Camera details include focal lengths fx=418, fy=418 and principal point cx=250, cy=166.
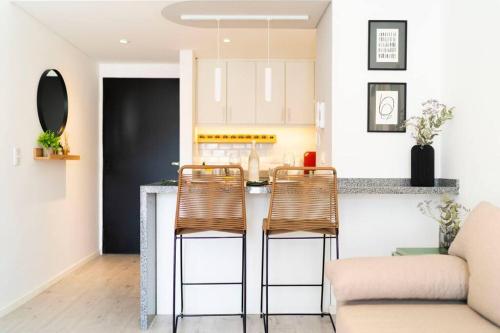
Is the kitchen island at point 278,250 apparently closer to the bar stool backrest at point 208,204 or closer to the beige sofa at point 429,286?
the bar stool backrest at point 208,204

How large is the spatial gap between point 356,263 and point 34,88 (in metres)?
3.21

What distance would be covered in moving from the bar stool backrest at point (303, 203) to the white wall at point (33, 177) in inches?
84.7

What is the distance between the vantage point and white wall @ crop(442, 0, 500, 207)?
247cm

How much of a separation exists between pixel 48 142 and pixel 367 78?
110 inches

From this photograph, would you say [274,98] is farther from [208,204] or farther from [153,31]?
[208,204]

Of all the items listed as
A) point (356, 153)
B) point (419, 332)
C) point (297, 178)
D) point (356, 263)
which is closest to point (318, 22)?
point (356, 153)

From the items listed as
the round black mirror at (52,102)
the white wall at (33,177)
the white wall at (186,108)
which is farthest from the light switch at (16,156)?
the white wall at (186,108)

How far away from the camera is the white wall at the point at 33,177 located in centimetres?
327

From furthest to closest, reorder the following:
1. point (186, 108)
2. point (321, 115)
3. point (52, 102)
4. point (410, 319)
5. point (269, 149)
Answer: point (269, 149) → point (186, 108) → point (52, 102) → point (321, 115) → point (410, 319)

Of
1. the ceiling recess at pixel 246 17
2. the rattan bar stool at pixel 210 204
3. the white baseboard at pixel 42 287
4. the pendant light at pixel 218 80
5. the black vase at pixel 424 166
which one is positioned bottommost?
the white baseboard at pixel 42 287

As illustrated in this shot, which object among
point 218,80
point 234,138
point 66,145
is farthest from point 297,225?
point 234,138

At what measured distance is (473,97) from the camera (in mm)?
2709

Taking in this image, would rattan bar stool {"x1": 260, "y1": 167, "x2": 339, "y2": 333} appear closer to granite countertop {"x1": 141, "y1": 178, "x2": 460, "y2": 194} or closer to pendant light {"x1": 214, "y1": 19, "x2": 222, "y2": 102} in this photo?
granite countertop {"x1": 141, "y1": 178, "x2": 460, "y2": 194}

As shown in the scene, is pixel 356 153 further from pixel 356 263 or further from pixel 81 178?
pixel 81 178
